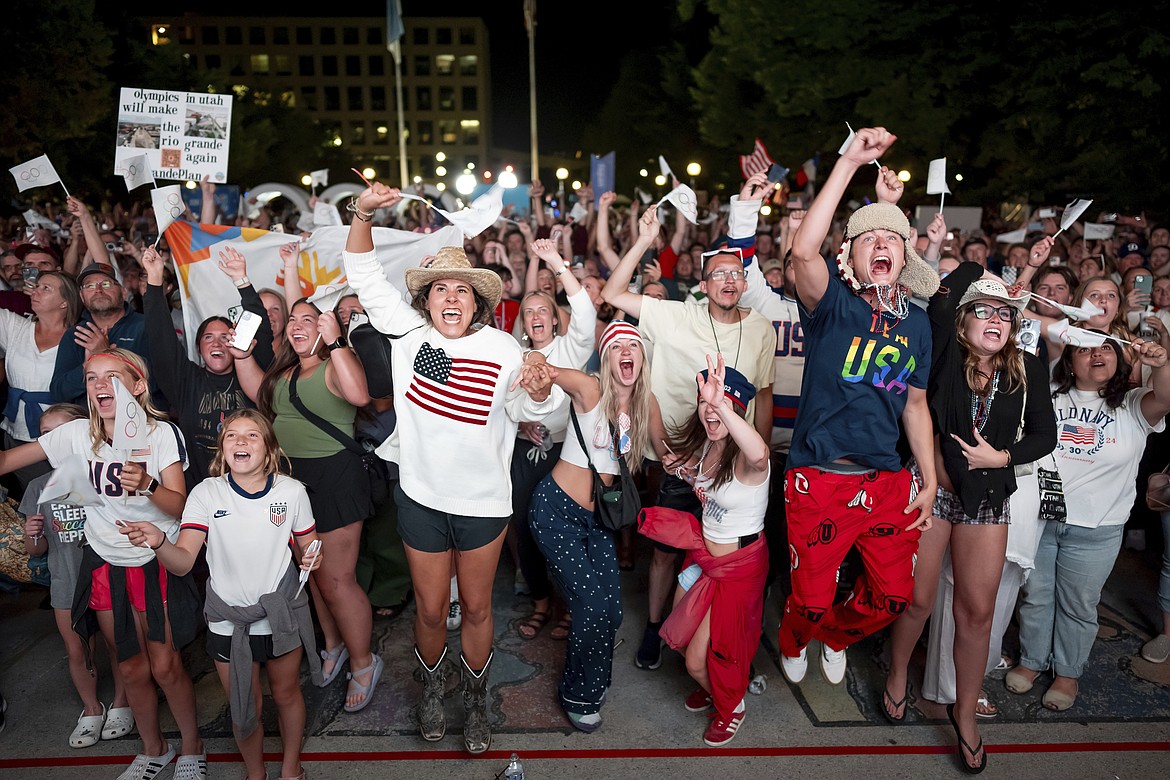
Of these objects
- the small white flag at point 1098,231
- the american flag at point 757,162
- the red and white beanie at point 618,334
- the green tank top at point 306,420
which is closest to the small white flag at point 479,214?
the red and white beanie at point 618,334

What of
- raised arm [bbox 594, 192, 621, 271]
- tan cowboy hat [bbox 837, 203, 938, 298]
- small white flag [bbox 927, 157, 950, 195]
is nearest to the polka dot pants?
tan cowboy hat [bbox 837, 203, 938, 298]

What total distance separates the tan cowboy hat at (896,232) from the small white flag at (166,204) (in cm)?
461

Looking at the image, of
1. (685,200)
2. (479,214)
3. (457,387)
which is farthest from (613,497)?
(685,200)

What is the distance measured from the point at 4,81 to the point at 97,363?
1389cm

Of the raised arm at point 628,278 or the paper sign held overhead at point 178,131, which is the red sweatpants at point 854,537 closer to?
the raised arm at point 628,278

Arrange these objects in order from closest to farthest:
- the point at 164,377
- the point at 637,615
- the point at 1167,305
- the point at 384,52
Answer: the point at 164,377 < the point at 637,615 < the point at 1167,305 < the point at 384,52

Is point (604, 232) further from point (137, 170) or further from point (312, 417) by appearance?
point (137, 170)

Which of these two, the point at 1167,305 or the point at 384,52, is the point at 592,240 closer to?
the point at 1167,305

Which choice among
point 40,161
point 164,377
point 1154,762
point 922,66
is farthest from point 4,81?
point 1154,762

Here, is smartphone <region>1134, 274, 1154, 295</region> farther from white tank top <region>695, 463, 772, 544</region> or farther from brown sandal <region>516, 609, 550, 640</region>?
brown sandal <region>516, 609, 550, 640</region>

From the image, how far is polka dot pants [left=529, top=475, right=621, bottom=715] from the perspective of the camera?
402 cm

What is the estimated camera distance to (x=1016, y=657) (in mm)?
4801

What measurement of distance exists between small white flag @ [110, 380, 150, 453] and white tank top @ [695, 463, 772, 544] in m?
2.59

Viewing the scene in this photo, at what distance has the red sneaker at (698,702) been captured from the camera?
4.30 meters
